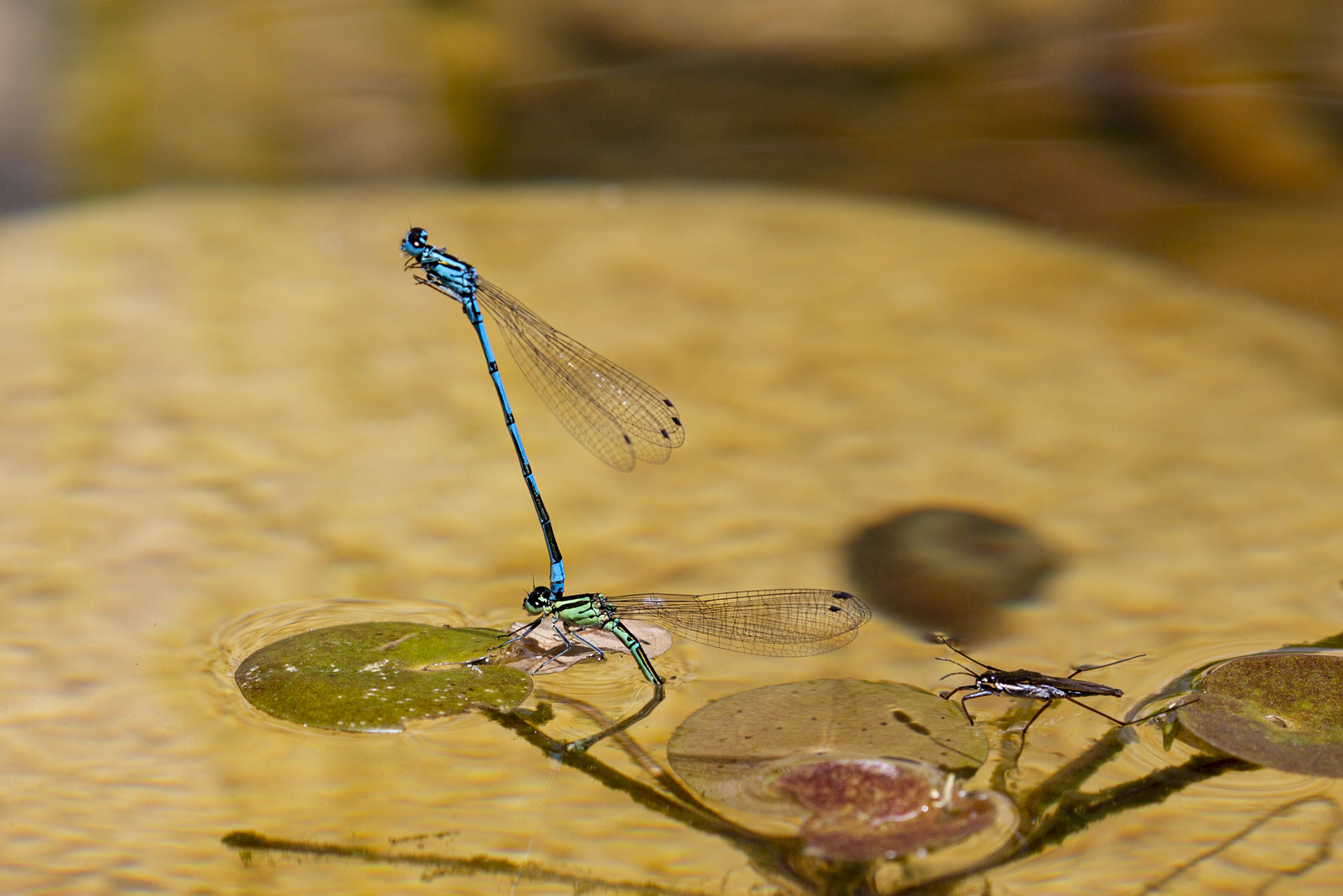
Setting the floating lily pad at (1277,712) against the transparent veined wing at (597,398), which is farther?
the transparent veined wing at (597,398)

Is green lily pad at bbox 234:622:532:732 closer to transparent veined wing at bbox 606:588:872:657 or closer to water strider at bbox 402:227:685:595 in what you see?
transparent veined wing at bbox 606:588:872:657

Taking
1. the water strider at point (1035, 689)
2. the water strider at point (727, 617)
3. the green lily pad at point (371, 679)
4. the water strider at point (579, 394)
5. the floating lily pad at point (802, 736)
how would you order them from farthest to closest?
the water strider at point (579, 394) < the water strider at point (727, 617) < the water strider at point (1035, 689) < the green lily pad at point (371, 679) < the floating lily pad at point (802, 736)

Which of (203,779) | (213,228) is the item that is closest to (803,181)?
(213,228)

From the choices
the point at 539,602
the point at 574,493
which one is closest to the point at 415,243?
the point at 539,602

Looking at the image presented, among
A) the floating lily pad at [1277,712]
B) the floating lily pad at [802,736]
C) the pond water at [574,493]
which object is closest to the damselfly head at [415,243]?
the pond water at [574,493]

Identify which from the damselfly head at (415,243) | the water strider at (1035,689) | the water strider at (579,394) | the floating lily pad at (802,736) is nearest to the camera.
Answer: the floating lily pad at (802,736)

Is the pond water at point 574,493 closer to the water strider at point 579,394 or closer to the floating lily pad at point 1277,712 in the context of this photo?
the floating lily pad at point 1277,712
